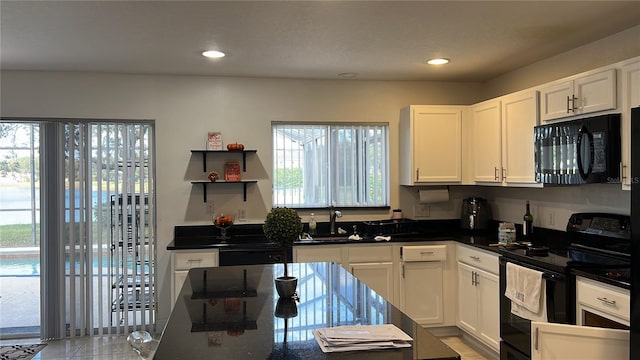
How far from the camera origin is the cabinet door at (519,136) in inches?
145

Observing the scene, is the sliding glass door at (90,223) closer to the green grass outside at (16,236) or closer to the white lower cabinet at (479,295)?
the green grass outside at (16,236)

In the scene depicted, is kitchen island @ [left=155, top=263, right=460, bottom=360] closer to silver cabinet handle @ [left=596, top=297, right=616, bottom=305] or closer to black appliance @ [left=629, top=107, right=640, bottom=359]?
black appliance @ [left=629, top=107, right=640, bottom=359]

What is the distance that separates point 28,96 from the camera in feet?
14.2

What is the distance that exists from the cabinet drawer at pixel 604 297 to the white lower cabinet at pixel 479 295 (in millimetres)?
886

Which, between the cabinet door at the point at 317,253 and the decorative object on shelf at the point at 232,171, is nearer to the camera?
the cabinet door at the point at 317,253

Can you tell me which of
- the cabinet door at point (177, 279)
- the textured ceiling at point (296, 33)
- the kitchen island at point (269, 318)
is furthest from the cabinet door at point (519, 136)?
the cabinet door at point (177, 279)

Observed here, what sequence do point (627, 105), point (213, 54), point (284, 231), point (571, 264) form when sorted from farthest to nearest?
1. point (213, 54)
2. point (571, 264)
3. point (627, 105)
4. point (284, 231)

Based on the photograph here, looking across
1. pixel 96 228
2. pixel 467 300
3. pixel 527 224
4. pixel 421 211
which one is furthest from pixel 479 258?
pixel 96 228

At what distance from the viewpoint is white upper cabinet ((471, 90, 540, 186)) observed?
3.71 m

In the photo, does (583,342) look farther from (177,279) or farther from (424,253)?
(177,279)

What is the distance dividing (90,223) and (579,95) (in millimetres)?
4114

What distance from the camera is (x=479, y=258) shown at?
394cm

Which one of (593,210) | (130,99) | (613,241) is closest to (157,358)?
(613,241)

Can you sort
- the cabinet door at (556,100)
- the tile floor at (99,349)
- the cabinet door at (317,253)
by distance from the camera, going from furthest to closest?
the cabinet door at (317,253) → the tile floor at (99,349) → the cabinet door at (556,100)
